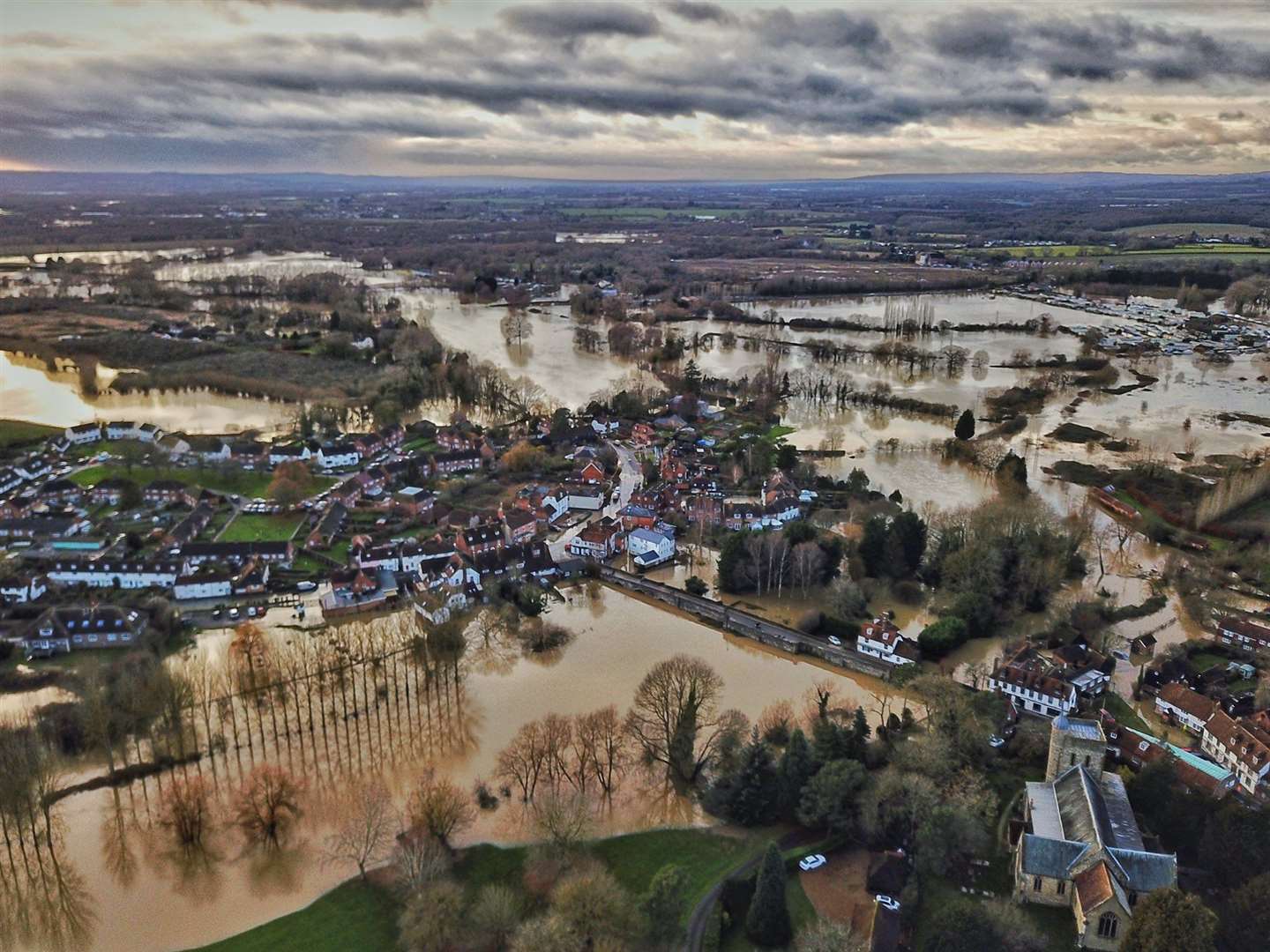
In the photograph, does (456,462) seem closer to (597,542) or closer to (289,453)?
(289,453)

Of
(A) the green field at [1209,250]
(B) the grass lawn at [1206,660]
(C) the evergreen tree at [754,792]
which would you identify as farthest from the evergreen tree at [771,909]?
(A) the green field at [1209,250]

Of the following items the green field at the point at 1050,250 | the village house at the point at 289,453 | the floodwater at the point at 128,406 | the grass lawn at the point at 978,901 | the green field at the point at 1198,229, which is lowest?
A: the grass lawn at the point at 978,901

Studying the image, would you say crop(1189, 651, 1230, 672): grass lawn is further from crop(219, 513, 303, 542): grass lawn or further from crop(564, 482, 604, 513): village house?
crop(219, 513, 303, 542): grass lawn

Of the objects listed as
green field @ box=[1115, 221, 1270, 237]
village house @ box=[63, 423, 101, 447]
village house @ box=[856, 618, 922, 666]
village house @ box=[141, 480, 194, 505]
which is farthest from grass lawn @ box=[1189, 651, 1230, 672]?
green field @ box=[1115, 221, 1270, 237]

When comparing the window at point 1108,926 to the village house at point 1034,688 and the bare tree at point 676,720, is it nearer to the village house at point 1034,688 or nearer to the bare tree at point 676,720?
the village house at point 1034,688

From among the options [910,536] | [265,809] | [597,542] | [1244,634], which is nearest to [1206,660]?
[1244,634]

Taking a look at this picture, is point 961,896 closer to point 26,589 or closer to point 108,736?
point 108,736
